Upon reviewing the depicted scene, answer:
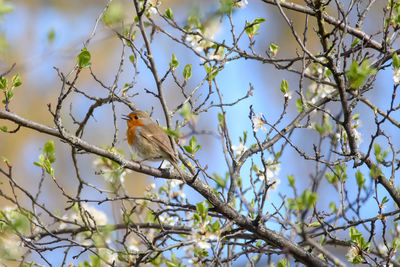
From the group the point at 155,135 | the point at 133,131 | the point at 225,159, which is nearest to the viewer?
the point at 225,159

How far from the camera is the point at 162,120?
10375mm

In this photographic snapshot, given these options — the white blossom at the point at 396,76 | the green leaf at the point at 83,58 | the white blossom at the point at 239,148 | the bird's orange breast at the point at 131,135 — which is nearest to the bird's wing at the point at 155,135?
the bird's orange breast at the point at 131,135

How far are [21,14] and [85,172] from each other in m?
3.80

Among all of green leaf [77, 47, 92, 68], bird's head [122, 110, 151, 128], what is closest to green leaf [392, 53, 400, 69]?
green leaf [77, 47, 92, 68]

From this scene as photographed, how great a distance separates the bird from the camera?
4.55m

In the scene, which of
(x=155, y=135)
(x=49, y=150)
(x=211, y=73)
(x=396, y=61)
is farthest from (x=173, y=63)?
(x=396, y=61)

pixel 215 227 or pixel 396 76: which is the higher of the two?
pixel 396 76

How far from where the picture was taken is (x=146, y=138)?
15.8 ft

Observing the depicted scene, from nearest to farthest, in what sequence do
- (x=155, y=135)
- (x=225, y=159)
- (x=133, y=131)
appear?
(x=225, y=159) → (x=155, y=135) → (x=133, y=131)

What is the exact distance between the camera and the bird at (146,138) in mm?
4547

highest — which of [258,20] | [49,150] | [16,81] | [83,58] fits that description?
[258,20]

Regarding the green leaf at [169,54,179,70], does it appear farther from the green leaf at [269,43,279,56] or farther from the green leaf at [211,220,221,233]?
the green leaf at [211,220,221,233]

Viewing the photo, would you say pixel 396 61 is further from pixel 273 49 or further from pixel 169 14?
pixel 169 14

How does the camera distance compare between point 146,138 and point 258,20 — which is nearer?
point 258,20
